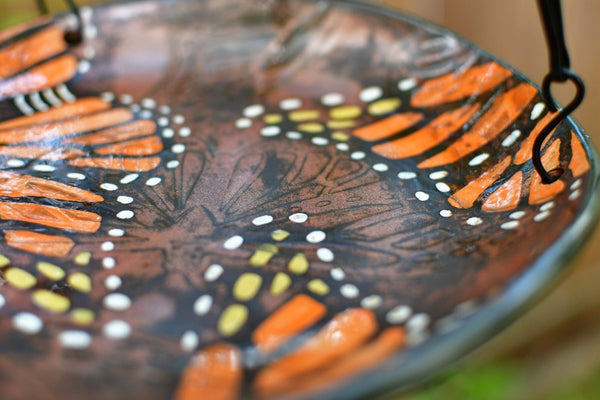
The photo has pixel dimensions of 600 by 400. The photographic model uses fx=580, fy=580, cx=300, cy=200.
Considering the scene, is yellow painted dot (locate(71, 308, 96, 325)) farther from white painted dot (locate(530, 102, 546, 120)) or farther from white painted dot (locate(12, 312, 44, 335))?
white painted dot (locate(530, 102, 546, 120))

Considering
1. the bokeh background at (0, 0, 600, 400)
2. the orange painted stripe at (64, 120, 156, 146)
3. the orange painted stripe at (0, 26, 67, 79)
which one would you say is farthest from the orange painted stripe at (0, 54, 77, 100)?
the bokeh background at (0, 0, 600, 400)

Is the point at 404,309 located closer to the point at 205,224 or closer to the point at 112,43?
the point at 205,224

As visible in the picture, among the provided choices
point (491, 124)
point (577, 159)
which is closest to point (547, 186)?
point (577, 159)

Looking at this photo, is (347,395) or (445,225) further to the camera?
(445,225)

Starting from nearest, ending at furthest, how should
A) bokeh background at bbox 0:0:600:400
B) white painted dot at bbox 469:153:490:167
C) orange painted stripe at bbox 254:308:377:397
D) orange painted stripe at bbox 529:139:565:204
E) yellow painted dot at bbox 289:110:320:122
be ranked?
orange painted stripe at bbox 254:308:377:397
orange painted stripe at bbox 529:139:565:204
white painted dot at bbox 469:153:490:167
yellow painted dot at bbox 289:110:320:122
bokeh background at bbox 0:0:600:400

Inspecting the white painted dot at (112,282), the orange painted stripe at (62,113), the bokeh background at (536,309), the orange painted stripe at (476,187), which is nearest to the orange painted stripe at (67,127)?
the orange painted stripe at (62,113)

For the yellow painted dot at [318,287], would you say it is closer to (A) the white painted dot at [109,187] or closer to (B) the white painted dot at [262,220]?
(B) the white painted dot at [262,220]

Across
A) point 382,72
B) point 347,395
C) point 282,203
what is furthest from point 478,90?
point 347,395
